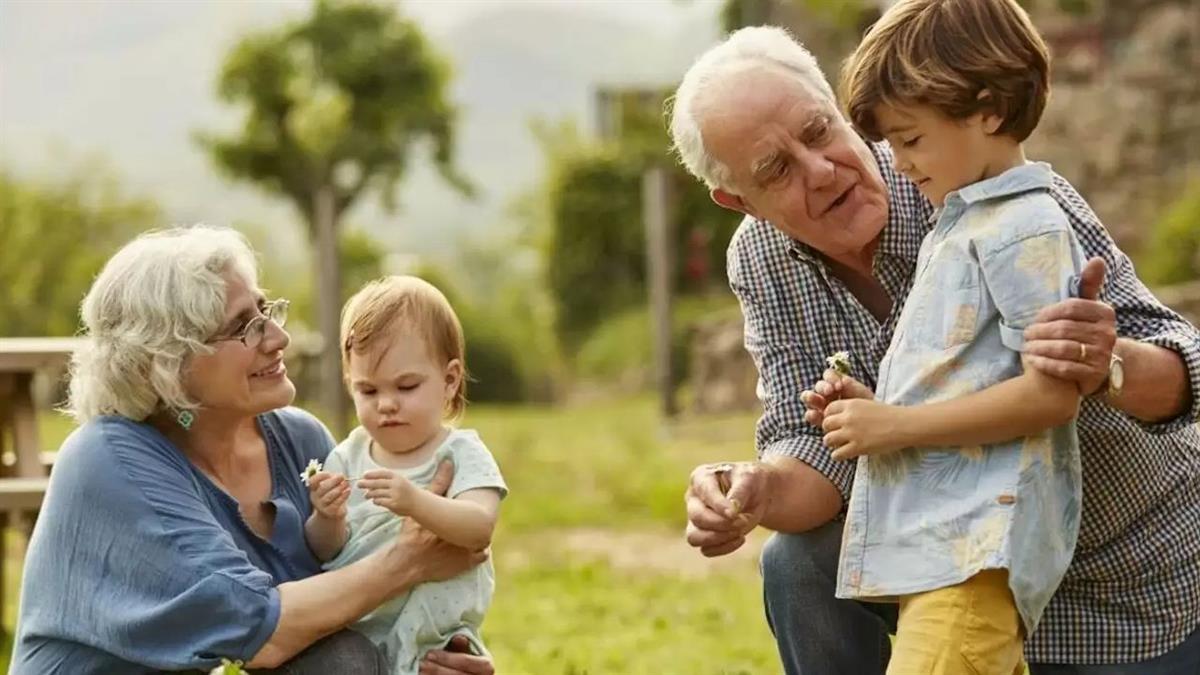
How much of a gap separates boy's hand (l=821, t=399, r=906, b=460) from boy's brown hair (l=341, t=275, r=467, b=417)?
0.84m

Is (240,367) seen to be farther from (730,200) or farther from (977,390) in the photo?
(977,390)

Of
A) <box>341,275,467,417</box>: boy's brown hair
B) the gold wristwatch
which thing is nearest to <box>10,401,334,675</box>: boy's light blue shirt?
<box>341,275,467,417</box>: boy's brown hair

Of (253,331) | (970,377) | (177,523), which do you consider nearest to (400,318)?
(253,331)

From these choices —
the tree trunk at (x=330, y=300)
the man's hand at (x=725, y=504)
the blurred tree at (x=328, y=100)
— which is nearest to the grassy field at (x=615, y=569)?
the tree trunk at (x=330, y=300)

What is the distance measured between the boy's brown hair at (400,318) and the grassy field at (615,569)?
1.87 metres

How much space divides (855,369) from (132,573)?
135 centimetres

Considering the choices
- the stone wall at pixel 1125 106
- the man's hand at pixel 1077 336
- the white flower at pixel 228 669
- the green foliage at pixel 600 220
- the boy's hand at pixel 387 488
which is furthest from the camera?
the green foliage at pixel 600 220

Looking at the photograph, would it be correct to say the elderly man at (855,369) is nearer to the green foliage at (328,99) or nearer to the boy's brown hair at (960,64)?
the boy's brown hair at (960,64)

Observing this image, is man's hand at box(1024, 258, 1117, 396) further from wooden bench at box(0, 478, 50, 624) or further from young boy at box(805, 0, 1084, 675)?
wooden bench at box(0, 478, 50, 624)

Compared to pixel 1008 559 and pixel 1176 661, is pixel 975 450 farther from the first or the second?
pixel 1176 661

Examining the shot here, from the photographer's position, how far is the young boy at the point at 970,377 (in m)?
2.79

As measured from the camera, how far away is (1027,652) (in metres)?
3.22

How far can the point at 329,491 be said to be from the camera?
11.0ft

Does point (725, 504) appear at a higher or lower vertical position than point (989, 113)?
lower
